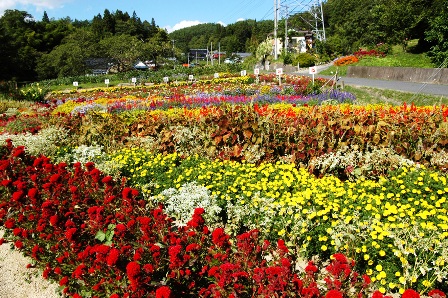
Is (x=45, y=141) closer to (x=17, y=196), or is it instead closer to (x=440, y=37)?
(x=17, y=196)

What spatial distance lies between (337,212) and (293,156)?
1975mm

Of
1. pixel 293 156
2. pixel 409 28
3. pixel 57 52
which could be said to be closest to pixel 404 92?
pixel 293 156

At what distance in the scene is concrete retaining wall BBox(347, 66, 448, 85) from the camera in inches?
655

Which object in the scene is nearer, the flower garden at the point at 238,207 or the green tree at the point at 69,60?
the flower garden at the point at 238,207

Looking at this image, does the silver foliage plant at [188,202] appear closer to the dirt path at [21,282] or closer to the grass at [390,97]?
the dirt path at [21,282]

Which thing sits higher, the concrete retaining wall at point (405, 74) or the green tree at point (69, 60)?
the green tree at point (69, 60)

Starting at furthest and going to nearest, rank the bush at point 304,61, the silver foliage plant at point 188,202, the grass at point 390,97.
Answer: the bush at point 304,61 < the grass at point 390,97 < the silver foliage plant at point 188,202

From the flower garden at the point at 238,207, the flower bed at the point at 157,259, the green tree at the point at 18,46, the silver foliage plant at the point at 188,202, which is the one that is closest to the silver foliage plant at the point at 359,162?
the flower garden at the point at 238,207

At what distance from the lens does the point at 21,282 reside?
3537 mm

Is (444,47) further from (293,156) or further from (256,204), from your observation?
(256,204)

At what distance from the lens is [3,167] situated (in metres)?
4.25

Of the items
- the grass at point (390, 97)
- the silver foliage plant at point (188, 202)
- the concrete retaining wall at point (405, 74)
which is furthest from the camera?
the concrete retaining wall at point (405, 74)

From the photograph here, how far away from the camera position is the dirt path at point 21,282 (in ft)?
11.0

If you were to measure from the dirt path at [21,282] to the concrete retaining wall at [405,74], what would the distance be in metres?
16.3
